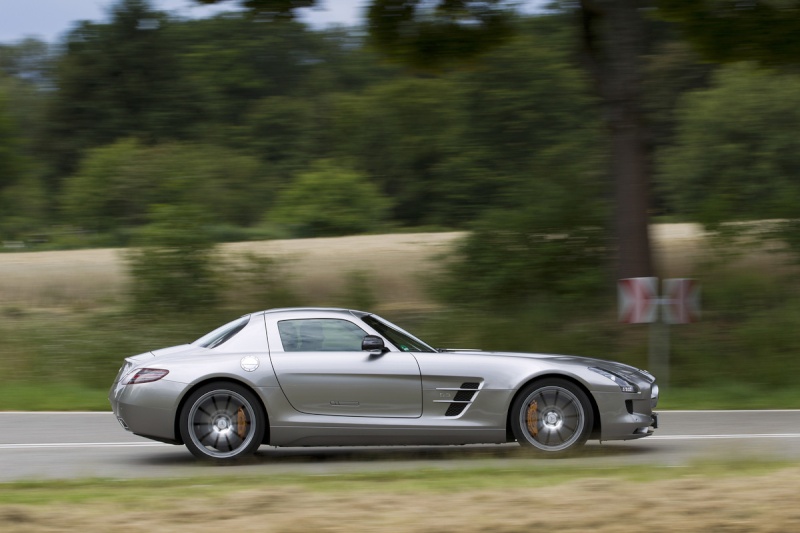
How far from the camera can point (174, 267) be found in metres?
18.7

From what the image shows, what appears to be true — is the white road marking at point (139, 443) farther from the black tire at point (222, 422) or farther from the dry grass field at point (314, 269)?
the dry grass field at point (314, 269)

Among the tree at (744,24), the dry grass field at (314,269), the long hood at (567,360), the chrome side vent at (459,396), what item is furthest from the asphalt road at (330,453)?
the dry grass field at (314,269)

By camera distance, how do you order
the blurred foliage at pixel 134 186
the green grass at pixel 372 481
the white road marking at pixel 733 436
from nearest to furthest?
the green grass at pixel 372 481
the white road marking at pixel 733 436
the blurred foliage at pixel 134 186

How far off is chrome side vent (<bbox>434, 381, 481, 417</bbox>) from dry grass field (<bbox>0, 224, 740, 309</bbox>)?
1083cm

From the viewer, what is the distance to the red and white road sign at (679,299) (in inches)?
522

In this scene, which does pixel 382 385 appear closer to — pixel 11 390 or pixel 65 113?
pixel 11 390

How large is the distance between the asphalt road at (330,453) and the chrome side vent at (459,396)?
410 mm

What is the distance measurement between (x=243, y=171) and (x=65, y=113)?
1321 cm

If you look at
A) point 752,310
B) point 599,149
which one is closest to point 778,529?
point 752,310

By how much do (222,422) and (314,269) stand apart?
48.2 feet

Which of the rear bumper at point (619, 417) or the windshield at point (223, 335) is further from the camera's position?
the windshield at point (223, 335)

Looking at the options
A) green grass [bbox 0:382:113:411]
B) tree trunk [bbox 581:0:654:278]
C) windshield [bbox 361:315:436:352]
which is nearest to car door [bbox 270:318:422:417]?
windshield [bbox 361:315:436:352]

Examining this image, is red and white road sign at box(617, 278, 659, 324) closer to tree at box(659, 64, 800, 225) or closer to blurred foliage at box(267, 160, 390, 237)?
tree at box(659, 64, 800, 225)

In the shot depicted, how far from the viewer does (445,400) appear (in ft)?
27.2
